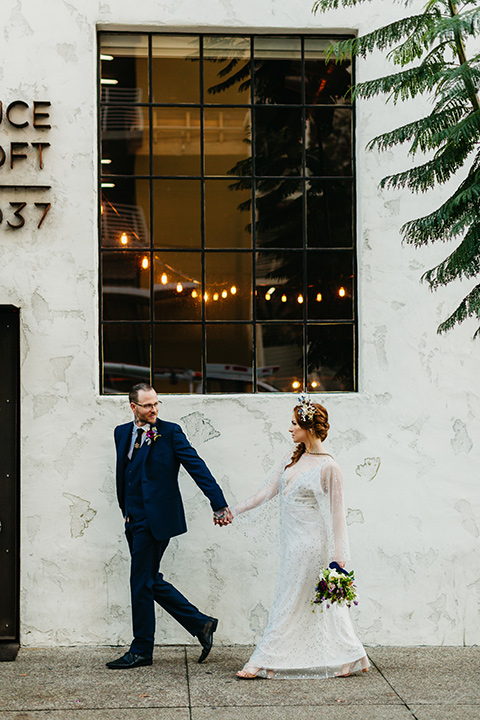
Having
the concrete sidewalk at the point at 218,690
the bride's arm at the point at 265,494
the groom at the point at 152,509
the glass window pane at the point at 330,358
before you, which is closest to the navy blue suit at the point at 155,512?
the groom at the point at 152,509

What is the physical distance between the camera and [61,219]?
271 inches

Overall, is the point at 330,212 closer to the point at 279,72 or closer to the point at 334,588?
the point at 279,72

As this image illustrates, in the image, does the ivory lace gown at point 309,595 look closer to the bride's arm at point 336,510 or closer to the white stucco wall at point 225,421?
the bride's arm at point 336,510

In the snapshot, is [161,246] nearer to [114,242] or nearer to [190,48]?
[114,242]

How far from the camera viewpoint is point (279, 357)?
7.22 m

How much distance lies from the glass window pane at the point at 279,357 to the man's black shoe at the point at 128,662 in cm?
226

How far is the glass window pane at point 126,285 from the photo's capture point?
7109mm

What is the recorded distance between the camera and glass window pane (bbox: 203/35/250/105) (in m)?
7.25

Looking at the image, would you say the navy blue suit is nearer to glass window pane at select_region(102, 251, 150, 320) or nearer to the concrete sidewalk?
the concrete sidewalk

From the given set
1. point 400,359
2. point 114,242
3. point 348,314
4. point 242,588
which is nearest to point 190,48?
point 114,242

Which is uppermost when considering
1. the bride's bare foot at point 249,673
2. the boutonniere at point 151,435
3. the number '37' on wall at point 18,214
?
the number '37' on wall at point 18,214

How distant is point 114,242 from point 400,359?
248 centimetres

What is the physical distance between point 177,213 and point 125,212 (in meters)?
0.42

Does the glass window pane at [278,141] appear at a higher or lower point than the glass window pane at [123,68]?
lower
